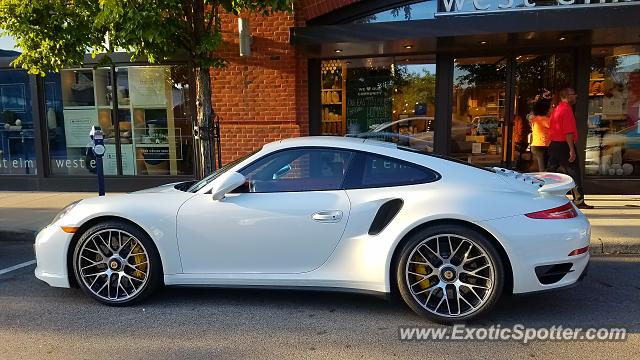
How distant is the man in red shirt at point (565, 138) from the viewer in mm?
6664

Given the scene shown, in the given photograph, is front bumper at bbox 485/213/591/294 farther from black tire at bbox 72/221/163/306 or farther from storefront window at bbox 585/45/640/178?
storefront window at bbox 585/45/640/178

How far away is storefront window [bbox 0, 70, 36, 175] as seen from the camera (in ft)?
31.4

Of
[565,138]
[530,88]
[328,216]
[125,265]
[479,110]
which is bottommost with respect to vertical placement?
[125,265]

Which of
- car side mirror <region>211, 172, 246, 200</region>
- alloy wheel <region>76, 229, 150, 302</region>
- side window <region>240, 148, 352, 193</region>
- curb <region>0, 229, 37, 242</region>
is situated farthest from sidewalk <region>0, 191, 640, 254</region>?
car side mirror <region>211, 172, 246, 200</region>

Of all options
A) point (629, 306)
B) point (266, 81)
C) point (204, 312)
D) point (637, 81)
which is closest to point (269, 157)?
point (204, 312)

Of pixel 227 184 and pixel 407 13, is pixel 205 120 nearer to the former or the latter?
pixel 227 184

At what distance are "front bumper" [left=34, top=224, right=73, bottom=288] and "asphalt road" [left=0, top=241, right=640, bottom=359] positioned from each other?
25 centimetres

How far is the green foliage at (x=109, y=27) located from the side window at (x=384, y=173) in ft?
9.16

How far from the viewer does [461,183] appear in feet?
11.7

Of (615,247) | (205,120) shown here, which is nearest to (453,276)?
(615,247)

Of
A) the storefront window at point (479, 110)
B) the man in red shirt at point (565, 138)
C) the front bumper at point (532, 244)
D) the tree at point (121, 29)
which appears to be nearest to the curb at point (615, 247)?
the man in red shirt at point (565, 138)

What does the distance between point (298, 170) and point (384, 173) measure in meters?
0.69

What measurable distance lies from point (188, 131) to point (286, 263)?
623 cm

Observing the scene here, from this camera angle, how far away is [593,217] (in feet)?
21.2
